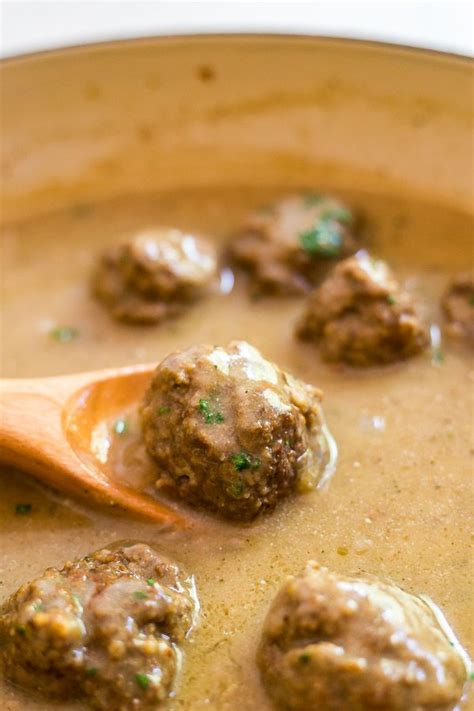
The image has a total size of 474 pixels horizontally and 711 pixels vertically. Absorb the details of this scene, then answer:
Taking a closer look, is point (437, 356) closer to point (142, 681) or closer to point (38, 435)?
point (38, 435)

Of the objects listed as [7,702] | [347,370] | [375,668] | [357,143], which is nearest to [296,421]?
[347,370]

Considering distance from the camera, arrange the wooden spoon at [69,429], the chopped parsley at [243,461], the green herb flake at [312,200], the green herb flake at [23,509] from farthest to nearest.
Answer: the green herb flake at [312,200]
the green herb flake at [23,509]
the wooden spoon at [69,429]
the chopped parsley at [243,461]

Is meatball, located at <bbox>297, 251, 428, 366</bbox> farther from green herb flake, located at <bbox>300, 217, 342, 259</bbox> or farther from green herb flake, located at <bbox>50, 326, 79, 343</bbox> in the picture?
green herb flake, located at <bbox>50, 326, 79, 343</bbox>

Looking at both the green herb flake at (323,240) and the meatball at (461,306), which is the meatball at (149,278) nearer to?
the green herb flake at (323,240)

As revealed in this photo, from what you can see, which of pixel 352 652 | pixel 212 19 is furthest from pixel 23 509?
pixel 212 19

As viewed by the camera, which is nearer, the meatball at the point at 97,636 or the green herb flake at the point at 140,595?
the meatball at the point at 97,636

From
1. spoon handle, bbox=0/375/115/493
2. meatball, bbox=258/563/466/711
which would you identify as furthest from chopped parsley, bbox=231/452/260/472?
spoon handle, bbox=0/375/115/493

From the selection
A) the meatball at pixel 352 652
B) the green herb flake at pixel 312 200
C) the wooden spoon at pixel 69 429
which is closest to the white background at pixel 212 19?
the green herb flake at pixel 312 200

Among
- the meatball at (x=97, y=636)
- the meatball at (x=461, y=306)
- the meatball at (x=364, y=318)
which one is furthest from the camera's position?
the meatball at (x=461, y=306)
